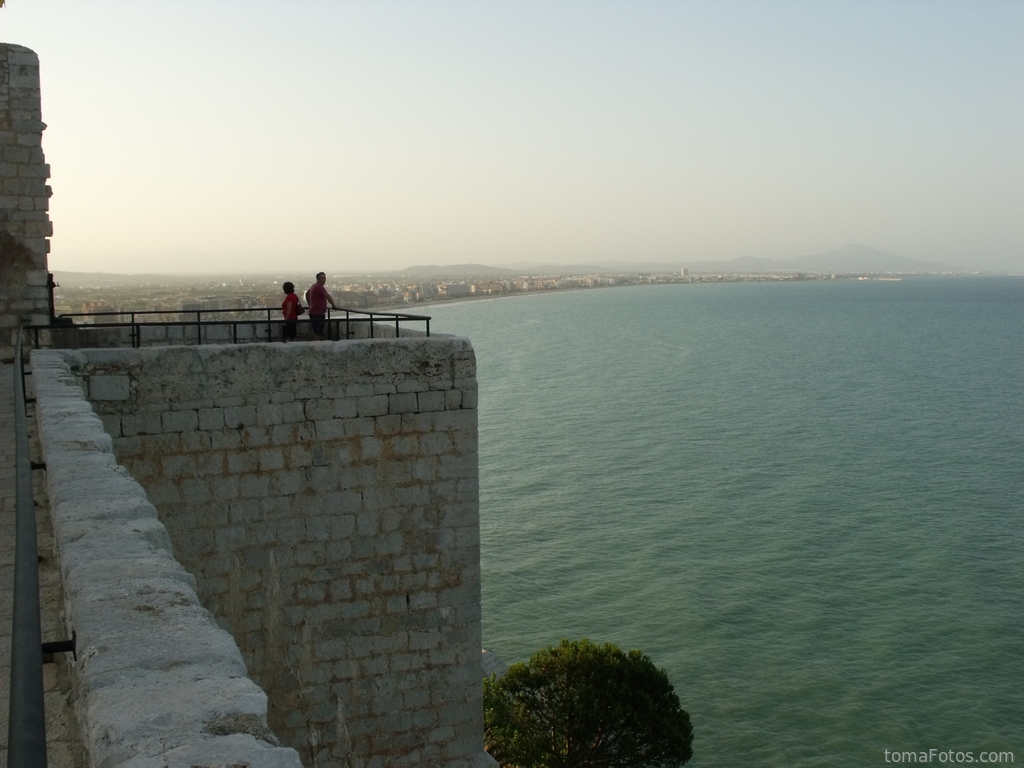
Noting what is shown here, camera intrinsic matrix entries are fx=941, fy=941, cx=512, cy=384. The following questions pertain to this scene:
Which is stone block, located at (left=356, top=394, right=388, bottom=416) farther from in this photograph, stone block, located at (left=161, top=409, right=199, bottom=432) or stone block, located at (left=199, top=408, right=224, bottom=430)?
stone block, located at (left=161, top=409, right=199, bottom=432)

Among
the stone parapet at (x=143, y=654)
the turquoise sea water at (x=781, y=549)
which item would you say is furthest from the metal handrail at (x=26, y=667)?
the turquoise sea water at (x=781, y=549)

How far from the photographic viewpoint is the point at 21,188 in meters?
10.1

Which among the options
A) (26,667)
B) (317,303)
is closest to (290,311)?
(317,303)

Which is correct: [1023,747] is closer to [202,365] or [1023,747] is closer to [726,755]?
[726,755]

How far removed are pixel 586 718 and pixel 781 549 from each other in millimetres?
15161

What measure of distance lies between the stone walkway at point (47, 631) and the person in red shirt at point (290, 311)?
4367mm

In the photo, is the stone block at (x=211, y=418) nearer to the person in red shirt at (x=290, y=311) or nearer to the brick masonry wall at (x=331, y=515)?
the brick masonry wall at (x=331, y=515)

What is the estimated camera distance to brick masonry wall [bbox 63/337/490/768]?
22.9 feet

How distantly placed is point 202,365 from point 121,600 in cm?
429

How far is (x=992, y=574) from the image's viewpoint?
26125 millimetres

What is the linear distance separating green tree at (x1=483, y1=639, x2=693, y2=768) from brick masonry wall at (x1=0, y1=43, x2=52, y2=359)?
8.87 m

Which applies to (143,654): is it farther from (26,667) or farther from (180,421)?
(180,421)

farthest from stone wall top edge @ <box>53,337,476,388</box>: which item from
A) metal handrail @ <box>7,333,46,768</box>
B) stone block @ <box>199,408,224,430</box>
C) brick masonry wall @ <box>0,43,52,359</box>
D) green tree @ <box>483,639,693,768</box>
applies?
green tree @ <box>483,639,693,768</box>

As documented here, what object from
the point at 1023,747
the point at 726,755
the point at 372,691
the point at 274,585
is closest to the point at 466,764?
the point at 372,691
